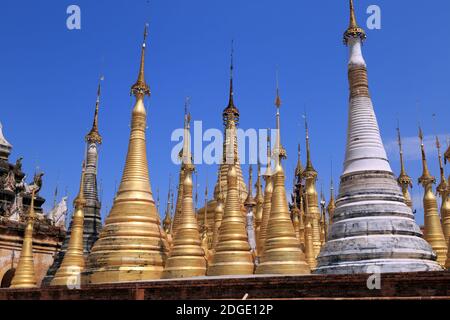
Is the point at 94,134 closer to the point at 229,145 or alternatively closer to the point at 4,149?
the point at 229,145

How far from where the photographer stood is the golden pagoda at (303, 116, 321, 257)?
3041 centimetres

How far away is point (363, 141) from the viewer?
16312 millimetres

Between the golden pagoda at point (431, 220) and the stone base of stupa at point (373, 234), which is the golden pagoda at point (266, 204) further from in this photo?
the stone base of stupa at point (373, 234)

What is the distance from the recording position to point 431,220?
82.7 ft

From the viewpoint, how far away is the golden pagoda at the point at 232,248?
67.3 feet

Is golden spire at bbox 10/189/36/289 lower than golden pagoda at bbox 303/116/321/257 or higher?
lower

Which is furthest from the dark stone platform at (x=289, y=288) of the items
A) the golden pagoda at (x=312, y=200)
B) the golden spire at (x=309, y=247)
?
the golden pagoda at (x=312, y=200)

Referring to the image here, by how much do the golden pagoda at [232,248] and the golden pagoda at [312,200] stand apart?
830 centimetres

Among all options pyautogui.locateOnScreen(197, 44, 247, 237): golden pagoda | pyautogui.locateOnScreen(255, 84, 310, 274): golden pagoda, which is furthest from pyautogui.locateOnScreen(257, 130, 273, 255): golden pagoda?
pyautogui.locateOnScreen(255, 84, 310, 274): golden pagoda

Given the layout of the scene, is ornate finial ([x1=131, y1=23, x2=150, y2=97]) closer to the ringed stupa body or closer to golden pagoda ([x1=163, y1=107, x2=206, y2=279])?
golden pagoda ([x1=163, y1=107, x2=206, y2=279])

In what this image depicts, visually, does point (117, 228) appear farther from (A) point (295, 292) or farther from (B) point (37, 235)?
(B) point (37, 235)

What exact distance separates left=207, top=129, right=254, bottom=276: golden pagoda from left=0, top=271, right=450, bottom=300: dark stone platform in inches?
253
